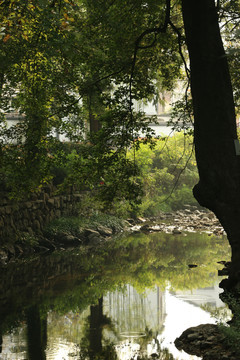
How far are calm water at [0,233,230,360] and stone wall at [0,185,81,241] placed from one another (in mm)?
1647

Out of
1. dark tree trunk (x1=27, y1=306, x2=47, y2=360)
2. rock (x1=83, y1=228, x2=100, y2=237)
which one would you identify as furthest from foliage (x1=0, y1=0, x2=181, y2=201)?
rock (x1=83, y1=228, x2=100, y2=237)

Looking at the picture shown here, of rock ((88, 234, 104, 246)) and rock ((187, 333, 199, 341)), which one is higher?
rock ((187, 333, 199, 341))

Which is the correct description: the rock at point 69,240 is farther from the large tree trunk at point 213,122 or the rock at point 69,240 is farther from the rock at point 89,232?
the large tree trunk at point 213,122

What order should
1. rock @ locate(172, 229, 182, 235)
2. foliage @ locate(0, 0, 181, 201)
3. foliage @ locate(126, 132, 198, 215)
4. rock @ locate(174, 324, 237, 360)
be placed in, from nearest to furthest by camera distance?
rock @ locate(174, 324, 237, 360) < foliage @ locate(0, 0, 181, 201) < rock @ locate(172, 229, 182, 235) < foliage @ locate(126, 132, 198, 215)

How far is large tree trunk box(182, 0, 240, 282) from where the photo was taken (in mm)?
6930

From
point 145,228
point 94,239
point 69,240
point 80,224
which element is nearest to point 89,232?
point 80,224

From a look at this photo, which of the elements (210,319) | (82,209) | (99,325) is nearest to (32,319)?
(99,325)

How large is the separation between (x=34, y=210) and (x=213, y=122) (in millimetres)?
9435

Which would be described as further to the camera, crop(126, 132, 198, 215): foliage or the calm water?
crop(126, 132, 198, 215): foliage

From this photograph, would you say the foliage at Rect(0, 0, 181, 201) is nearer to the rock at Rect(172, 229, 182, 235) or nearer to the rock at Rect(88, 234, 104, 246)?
the rock at Rect(88, 234, 104, 246)

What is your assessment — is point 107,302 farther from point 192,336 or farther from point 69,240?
point 69,240

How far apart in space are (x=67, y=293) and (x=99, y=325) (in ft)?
7.52

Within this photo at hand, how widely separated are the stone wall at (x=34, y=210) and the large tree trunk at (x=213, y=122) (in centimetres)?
631

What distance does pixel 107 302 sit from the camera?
27.4 feet
